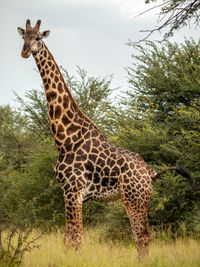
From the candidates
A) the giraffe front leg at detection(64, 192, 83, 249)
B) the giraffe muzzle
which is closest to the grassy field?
the giraffe front leg at detection(64, 192, 83, 249)

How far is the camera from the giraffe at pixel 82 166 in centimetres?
579

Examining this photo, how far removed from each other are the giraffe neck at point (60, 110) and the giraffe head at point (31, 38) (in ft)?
0.37

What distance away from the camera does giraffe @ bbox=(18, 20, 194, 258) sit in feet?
19.0

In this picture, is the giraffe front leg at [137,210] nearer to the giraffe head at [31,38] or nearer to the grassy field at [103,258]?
the grassy field at [103,258]

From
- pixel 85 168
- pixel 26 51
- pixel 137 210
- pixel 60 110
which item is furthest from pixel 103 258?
pixel 26 51

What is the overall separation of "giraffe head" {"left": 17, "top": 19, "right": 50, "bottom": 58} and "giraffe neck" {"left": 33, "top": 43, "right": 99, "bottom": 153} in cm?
11

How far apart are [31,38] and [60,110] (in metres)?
1.21

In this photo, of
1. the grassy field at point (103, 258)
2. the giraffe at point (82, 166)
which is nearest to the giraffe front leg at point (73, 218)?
the giraffe at point (82, 166)

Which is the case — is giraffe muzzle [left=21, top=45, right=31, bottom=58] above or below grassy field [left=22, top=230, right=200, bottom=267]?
above

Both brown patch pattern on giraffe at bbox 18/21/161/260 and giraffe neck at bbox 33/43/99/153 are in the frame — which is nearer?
brown patch pattern on giraffe at bbox 18/21/161/260

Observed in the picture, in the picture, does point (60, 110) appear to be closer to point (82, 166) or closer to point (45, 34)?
point (82, 166)

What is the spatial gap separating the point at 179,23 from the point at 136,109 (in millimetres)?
3503

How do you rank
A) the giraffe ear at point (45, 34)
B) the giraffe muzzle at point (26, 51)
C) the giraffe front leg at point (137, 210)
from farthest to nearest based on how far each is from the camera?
1. the giraffe ear at point (45, 34)
2. the giraffe muzzle at point (26, 51)
3. the giraffe front leg at point (137, 210)

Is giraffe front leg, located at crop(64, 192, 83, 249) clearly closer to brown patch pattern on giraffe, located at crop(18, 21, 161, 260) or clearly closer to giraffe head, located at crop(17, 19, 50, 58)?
brown patch pattern on giraffe, located at crop(18, 21, 161, 260)
